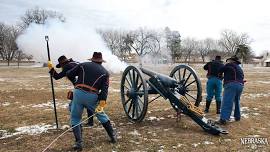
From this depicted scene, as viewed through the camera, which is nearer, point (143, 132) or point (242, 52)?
point (143, 132)

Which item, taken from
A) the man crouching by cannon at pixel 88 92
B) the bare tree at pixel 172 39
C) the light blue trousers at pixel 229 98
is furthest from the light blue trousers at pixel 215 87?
the bare tree at pixel 172 39

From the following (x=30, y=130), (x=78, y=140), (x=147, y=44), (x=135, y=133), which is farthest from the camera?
(x=147, y=44)

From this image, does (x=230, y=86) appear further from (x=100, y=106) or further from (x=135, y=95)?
(x=100, y=106)

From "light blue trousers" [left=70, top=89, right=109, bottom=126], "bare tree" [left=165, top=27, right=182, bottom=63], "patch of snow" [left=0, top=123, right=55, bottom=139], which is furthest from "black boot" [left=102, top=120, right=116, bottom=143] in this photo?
"bare tree" [left=165, top=27, right=182, bottom=63]

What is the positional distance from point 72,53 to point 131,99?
4985mm

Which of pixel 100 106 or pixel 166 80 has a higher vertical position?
pixel 166 80

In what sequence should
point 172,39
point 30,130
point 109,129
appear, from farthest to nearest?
point 172,39
point 30,130
point 109,129

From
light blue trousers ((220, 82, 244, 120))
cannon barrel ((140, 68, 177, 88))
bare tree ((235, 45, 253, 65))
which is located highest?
bare tree ((235, 45, 253, 65))

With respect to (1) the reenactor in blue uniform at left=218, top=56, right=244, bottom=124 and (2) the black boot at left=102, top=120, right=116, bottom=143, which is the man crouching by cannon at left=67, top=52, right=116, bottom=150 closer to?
(2) the black boot at left=102, top=120, right=116, bottom=143

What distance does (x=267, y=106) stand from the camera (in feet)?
37.7

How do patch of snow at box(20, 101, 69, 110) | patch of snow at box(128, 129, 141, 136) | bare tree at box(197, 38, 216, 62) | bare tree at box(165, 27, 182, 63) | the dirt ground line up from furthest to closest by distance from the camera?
bare tree at box(197, 38, 216, 62) < bare tree at box(165, 27, 182, 63) < patch of snow at box(20, 101, 69, 110) < patch of snow at box(128, 129, 141, 136) < the dirt ground

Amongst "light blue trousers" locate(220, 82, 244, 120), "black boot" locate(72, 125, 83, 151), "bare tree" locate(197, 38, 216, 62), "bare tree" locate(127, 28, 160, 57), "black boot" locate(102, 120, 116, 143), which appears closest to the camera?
"black boot" locate(72, 125, 83, 151)

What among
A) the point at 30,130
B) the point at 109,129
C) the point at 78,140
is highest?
the point at 109,129

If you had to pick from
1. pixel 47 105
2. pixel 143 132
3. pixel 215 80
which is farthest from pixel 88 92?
pixel 47 105
